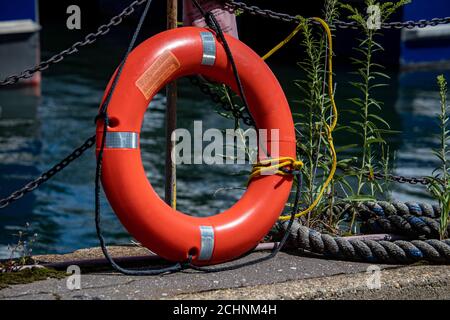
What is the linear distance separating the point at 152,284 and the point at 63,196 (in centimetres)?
434

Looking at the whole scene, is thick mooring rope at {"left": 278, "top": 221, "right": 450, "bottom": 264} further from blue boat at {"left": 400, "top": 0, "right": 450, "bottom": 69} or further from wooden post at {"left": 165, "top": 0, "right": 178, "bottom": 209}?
blue boat at {"left": 400, "top": 0, "right": 450, "bottom": 69}

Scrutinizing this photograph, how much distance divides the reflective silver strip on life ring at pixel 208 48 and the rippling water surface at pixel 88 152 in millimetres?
1941

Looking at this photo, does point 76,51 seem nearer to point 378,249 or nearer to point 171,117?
point 171,117

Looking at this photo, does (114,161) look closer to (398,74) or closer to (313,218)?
(313,218)

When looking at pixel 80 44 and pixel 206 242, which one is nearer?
pixel 206 242

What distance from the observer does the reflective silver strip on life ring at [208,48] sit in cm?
321

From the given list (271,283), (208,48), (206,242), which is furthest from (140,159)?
(271,283)

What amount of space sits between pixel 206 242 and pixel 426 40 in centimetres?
1002

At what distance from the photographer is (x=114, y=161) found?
3027 mm

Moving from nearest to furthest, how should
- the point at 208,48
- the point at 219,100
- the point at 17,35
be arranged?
the point at 208,48 → the point at 219,100 → the point at 17,35

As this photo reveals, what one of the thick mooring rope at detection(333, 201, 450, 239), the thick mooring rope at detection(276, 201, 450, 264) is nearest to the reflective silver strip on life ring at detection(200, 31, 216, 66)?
the thick mooring rope at detection(276, 201, 450, 264)

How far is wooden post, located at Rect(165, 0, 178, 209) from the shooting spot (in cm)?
339

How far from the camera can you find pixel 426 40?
12500 mm

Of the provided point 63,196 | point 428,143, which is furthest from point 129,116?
point 428,143
